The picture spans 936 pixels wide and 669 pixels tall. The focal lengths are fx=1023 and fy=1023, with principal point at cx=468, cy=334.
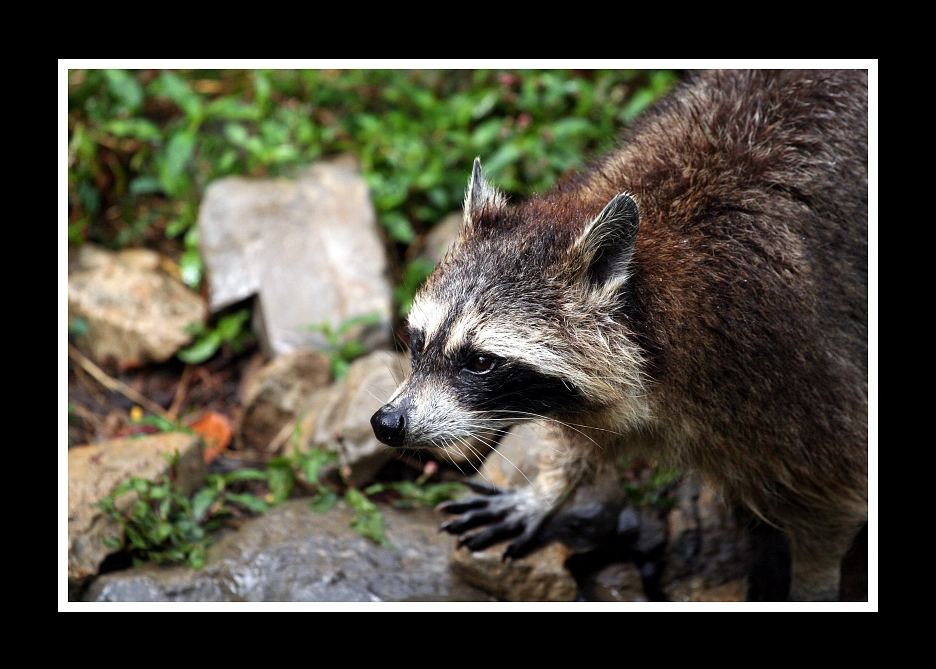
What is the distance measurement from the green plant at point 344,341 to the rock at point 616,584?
6.94 ft

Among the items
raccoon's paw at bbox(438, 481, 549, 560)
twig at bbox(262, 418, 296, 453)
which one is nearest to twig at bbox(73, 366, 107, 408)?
twig at bbox(262, 418, 296, 453)

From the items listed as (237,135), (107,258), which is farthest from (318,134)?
(107,258)

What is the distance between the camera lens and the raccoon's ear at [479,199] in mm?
4488

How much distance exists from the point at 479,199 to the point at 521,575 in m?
1.94

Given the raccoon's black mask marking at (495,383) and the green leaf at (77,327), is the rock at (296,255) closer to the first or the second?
the green leaf at (77,327)

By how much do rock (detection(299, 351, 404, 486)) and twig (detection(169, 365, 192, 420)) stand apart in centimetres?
105

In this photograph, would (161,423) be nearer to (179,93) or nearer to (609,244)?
(179,93)

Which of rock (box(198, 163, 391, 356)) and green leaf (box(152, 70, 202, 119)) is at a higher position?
green leaf (box(152, 70, 202, 119))

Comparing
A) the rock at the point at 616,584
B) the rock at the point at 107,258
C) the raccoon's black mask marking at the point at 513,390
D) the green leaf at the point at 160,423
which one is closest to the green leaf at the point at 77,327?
the rock at the point at 107,258

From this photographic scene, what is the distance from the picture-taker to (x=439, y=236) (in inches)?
297

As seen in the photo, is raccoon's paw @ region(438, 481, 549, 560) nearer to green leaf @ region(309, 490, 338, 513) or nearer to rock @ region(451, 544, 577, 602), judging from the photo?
rock @ region(451, 544, 577, 602)

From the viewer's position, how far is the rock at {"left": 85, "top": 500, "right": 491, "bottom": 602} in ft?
16.6
